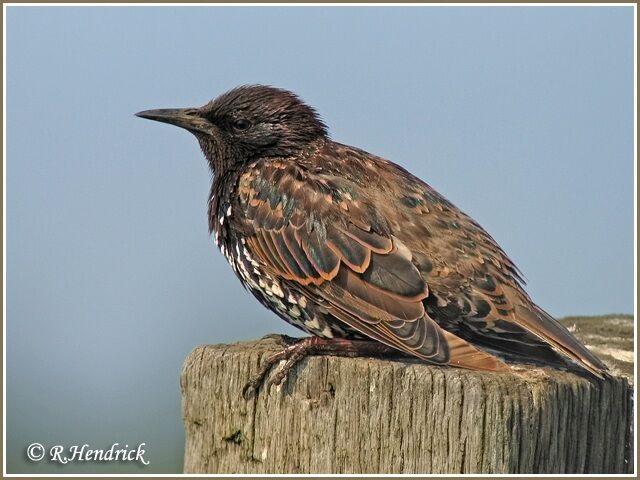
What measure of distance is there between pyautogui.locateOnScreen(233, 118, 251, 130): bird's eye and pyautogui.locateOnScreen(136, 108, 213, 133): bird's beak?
0.97 feet

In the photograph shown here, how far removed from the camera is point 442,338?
5684 mm

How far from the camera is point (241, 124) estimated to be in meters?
7.67

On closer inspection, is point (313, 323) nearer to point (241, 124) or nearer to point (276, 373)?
point (276, 373)

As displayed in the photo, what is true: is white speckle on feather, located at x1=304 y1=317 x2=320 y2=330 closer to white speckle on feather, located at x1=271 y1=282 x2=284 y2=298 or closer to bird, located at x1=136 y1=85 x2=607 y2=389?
bird, located at x1=136 y1=85 x2=607 y2=389

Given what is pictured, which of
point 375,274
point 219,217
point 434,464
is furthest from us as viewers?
point 219,217

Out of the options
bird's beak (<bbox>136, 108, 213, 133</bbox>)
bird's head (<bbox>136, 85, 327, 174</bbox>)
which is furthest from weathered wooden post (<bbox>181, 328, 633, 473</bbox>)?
bird's beak (<bbox>136, 108, 213, 133</bbox>)

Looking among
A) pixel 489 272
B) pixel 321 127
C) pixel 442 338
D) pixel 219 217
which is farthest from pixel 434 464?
pixel 321 127

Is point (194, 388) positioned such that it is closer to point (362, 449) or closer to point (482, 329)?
point (362, 449)

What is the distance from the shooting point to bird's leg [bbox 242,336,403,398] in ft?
17.9

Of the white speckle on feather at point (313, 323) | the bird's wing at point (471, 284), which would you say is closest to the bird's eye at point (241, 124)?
the bird's wing at point (471, 284)

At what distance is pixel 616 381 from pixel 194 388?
2369mm

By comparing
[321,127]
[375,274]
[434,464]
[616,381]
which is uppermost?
[321,127]

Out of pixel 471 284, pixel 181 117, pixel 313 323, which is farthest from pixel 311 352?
pixel 181 117

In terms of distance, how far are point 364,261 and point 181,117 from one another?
7.92 feet
